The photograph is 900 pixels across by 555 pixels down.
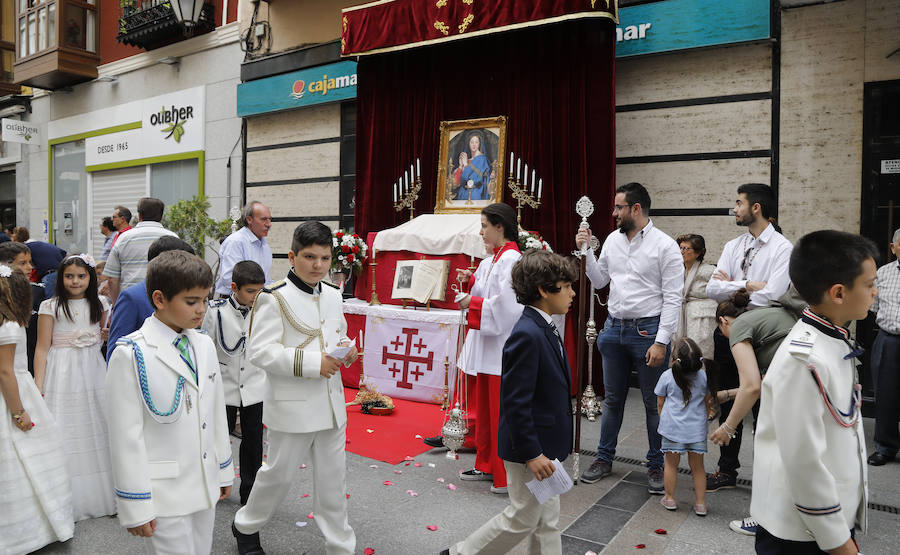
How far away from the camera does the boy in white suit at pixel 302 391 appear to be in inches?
116

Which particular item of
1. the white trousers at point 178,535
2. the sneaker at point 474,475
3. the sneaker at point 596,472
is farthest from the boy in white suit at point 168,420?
the sneaker at point 596,472

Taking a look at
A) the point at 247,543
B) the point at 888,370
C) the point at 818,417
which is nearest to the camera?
the point at 818,417

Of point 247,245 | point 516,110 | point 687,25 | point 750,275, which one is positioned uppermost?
point 687,25

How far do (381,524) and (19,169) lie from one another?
1686 centimetres

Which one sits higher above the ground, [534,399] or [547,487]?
[534,399]

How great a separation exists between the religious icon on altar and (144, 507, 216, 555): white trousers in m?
5.59

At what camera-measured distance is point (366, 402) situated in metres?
6.26

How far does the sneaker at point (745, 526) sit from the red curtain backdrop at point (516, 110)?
3570mm

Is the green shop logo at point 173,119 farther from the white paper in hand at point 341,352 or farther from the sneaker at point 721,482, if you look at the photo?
the sneaker at point 721,482

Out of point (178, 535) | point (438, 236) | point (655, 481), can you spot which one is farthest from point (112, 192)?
point (178, 535)

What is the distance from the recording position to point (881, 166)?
18.7ft

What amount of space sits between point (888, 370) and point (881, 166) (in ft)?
6.44

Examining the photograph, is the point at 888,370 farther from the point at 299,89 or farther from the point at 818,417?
the point at 299,89

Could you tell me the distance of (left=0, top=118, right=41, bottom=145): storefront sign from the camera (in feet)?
48.7
